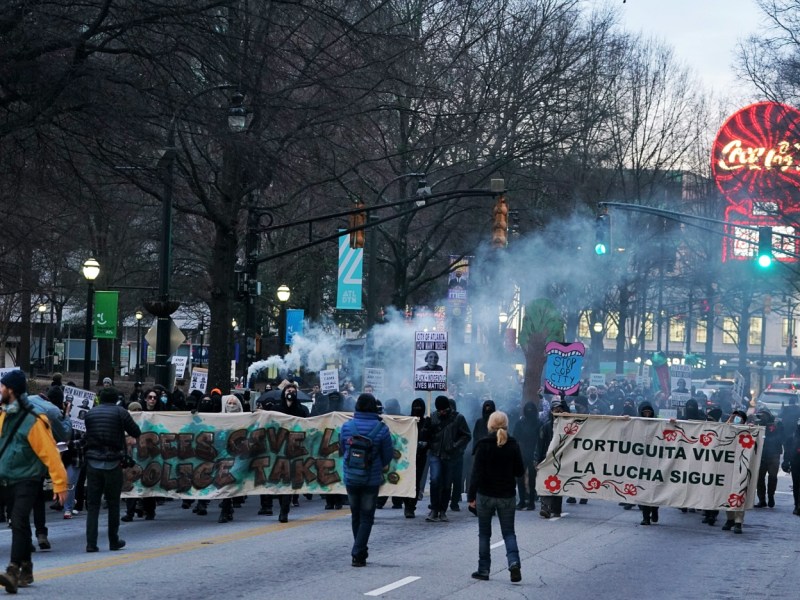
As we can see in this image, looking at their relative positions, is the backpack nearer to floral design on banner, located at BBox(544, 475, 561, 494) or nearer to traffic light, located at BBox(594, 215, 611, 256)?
floral design on banner, located at BBox(544, 475, 561, 494)

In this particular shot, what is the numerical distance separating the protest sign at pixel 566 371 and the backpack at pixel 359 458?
20317 mm

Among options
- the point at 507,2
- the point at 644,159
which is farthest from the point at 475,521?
the point at 644,159

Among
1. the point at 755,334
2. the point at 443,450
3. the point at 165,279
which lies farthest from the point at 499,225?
the point at 755,334

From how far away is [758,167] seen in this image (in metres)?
54.1

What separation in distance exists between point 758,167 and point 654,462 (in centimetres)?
3712

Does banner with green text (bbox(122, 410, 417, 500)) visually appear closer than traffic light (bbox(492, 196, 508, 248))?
Yes

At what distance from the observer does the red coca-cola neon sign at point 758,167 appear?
45500 millimetres

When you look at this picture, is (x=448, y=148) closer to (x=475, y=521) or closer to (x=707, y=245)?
(x=475, y=521)

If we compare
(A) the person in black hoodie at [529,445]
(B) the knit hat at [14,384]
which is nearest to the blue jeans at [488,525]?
(B) the knit hat at [14,384]

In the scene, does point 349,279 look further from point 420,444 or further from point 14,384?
point 14,384

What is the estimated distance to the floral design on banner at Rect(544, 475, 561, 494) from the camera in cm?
1955

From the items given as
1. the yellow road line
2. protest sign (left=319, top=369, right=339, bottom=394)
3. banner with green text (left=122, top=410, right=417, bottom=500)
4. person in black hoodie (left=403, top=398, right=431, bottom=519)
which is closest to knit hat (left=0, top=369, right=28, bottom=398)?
the yellow road line

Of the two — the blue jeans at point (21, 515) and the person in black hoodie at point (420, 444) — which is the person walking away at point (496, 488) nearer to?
the blue jeans at point (21, 515)

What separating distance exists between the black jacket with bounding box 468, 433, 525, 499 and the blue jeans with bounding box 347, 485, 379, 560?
102cm
